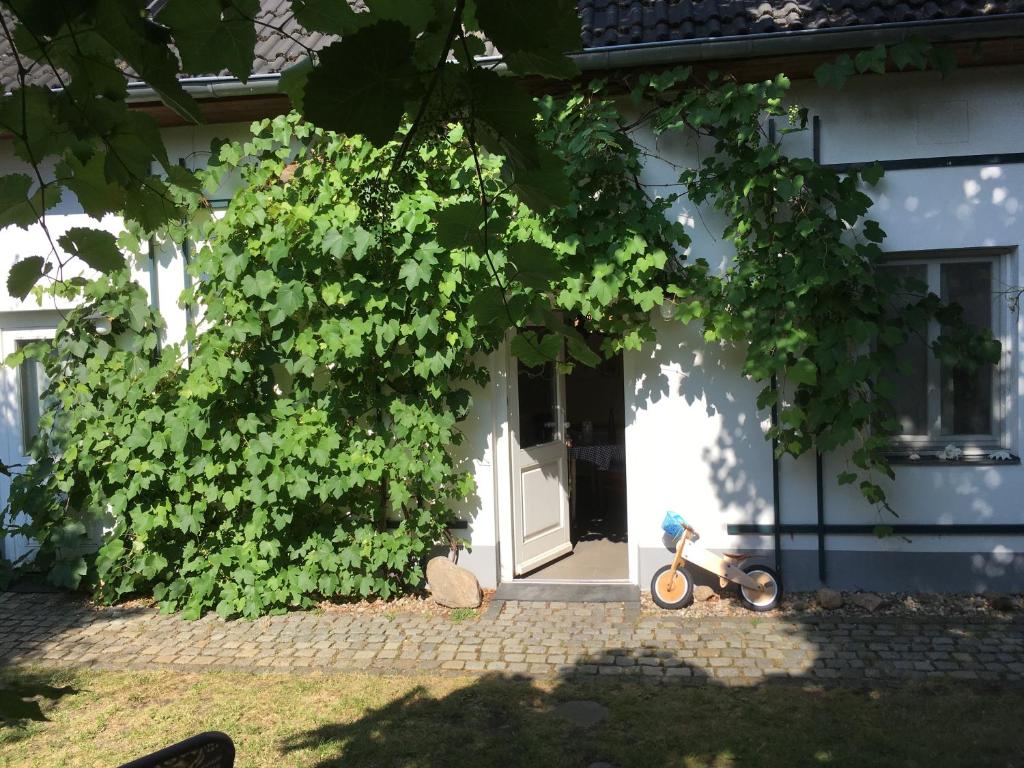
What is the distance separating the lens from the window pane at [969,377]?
257 inches

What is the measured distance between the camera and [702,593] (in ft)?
21.5

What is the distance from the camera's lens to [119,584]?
22.9 ft

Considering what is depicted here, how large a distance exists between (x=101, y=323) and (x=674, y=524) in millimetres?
4610

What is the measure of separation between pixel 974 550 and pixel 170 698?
527cm

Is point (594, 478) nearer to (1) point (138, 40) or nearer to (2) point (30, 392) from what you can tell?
(2) point (30, 392)

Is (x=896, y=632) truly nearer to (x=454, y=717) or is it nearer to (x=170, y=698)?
(x=454, y=717)

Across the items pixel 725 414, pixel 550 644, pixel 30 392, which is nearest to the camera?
pixel 550 644

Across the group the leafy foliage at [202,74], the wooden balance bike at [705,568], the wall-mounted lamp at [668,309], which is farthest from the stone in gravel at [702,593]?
the leafy foliage at [202,74]

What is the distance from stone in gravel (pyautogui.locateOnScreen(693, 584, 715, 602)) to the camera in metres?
6.55

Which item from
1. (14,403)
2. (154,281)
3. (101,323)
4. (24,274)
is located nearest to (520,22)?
(24,274)

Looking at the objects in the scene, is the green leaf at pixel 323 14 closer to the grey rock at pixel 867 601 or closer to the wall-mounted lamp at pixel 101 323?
the grey rock at pixel 867 601

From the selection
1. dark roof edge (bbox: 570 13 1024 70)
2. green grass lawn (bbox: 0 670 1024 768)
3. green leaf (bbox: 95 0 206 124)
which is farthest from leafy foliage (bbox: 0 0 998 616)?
green leaf (bbox: 95 0 206 124)

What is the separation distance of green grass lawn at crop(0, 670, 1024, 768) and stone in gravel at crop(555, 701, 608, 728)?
44 millimetres

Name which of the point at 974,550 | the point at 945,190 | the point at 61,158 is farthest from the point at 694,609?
the point at 61,158
